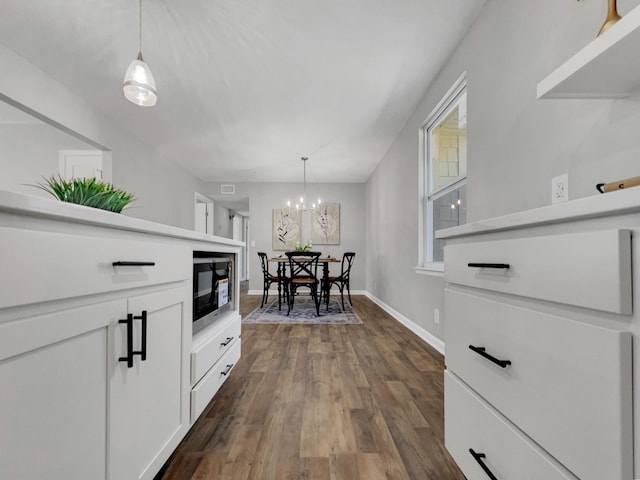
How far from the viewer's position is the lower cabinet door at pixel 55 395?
1.66 feet

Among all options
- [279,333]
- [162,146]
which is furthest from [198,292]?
[162,146]

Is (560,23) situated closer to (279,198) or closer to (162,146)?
(162,146)

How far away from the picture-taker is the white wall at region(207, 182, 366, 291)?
258 inches

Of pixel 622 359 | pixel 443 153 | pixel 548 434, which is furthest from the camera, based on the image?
pixel 443 153


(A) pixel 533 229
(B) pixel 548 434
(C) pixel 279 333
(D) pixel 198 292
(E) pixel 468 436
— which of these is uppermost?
(A) pixel 533 229

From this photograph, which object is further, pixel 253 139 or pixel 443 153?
pixel 253 139

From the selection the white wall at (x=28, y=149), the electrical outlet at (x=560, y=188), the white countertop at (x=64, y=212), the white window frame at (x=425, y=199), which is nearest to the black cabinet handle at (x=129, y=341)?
the white countertop at (x=64, y=212)

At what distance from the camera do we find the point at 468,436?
0.85 meters

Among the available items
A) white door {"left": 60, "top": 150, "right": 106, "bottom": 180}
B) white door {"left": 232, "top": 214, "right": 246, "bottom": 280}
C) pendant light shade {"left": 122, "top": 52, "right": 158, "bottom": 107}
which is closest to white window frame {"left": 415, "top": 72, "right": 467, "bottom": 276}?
pendant light shade {"left": 122, "top": 52, "right": 158, "bottom": 107}

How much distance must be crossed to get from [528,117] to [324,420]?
189cm

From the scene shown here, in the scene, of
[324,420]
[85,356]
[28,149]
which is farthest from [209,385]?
[28,149]

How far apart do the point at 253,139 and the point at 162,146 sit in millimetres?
1508

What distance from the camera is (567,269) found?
1.73 ft

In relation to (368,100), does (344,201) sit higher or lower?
lower
